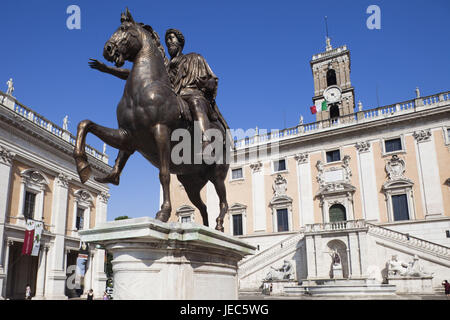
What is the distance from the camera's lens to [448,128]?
25.9m

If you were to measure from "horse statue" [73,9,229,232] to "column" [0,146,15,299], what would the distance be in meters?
19.0

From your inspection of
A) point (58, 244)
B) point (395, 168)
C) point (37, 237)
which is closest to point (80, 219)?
point (58, 244)

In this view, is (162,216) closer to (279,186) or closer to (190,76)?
(190,76)

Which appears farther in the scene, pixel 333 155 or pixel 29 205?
pixel 333 155

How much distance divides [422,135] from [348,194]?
268 inches

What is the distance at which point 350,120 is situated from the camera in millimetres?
29969

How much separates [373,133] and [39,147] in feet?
79.2

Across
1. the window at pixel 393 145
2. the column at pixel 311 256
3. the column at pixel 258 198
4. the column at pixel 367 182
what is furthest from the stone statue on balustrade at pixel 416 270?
the column at pixel 258 198

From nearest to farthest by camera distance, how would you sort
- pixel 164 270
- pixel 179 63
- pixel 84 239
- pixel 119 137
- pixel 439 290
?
pixel 164 270
pixel 84 239
pixel 119 137
pixel 179 63
pixel 439 290

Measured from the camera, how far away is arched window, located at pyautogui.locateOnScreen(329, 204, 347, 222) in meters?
28.3

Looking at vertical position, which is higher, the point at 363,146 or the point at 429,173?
the point at 363,146

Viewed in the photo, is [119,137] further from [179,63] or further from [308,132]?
[308,132]

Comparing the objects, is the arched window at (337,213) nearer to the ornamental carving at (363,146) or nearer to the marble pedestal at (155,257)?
the ornamental carving at (363,146)
